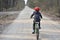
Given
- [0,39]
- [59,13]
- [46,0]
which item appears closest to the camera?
[0,39]

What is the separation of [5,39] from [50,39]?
8.19ft

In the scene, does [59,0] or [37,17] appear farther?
[59,0]

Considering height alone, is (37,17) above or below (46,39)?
above

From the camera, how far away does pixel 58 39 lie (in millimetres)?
13461

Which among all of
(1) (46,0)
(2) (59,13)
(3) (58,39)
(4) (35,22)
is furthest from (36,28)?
(1) (46,0)

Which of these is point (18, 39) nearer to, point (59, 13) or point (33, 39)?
point (33, 39)

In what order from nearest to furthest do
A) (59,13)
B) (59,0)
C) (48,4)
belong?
1. (59,13)
2. (59,0)
3. (48,4)

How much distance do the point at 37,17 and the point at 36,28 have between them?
65cm

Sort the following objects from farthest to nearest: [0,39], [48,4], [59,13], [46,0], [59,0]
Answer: [46,0]
[48,4]
[59,0]
[59,13]
[0,39]

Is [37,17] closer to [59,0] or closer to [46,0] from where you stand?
[59,0]

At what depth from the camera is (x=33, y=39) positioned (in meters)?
13.5

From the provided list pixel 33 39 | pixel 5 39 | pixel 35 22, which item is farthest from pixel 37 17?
pixel 5 39

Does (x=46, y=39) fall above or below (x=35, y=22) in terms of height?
below

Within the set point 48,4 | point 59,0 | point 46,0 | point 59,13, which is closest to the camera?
point 59,13
